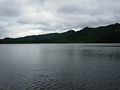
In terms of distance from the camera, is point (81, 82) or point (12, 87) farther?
point (81, 82)

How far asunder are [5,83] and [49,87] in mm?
11545

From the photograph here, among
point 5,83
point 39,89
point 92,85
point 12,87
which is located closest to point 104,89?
point 92,85

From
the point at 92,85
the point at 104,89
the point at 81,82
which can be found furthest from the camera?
the point at 81,82

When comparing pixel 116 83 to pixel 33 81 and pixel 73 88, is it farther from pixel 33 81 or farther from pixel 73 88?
pixel 33 81

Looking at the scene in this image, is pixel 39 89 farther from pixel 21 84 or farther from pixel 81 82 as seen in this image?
pixel 81 82

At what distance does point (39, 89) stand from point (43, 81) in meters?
5.84

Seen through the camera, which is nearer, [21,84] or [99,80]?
[21,84]

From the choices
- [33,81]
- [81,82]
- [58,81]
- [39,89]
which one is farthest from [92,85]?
[33,81]

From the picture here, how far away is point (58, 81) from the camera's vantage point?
37312 millimetres

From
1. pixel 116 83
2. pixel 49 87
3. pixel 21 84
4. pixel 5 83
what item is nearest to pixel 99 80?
pixel 116 83

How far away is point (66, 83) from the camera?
117 feet

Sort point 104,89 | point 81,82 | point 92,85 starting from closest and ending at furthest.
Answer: point 104,89 < point 92,85 < point 81,82

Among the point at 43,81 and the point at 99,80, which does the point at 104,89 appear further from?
the point at 43,81

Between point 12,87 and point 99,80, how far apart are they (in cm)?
2168
